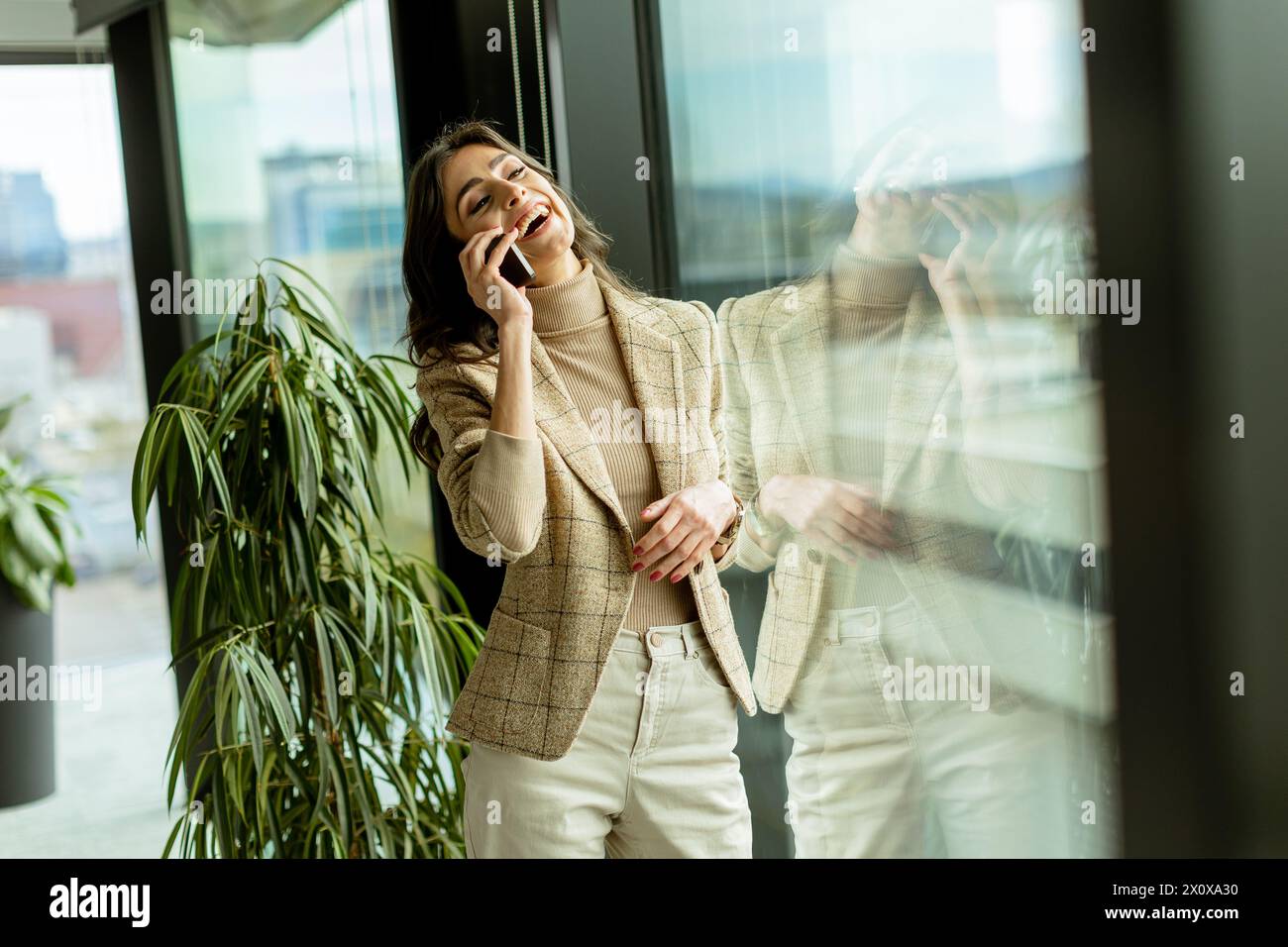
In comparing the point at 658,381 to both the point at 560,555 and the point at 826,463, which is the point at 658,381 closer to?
the point at 560,555

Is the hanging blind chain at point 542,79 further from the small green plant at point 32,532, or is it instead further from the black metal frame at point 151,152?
the small green plant at point 32,532

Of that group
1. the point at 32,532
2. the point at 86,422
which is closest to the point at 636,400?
the point at 86,422

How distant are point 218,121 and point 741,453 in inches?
64.2

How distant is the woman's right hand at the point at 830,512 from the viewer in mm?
1678

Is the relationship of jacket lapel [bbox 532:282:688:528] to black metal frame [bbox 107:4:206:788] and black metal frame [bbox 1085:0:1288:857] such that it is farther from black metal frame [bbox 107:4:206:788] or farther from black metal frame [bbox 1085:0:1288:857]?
black metal frame [bbox 107:4:206:788]

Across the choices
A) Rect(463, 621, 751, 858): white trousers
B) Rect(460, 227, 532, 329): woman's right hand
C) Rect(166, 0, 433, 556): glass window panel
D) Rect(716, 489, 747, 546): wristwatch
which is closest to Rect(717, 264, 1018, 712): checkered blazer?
Rect(716, 489, 747, 546): wristwatch

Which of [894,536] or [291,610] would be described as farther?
[291,610]

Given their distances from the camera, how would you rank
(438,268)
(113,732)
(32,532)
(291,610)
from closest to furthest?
(438,268), (291,610), (32,532), (113,732)

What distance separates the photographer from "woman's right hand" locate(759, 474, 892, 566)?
5.50ft

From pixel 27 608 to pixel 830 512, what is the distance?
223 centimetres

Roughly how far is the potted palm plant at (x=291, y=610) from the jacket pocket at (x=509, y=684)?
48 cm

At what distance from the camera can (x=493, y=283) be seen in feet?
4.50
